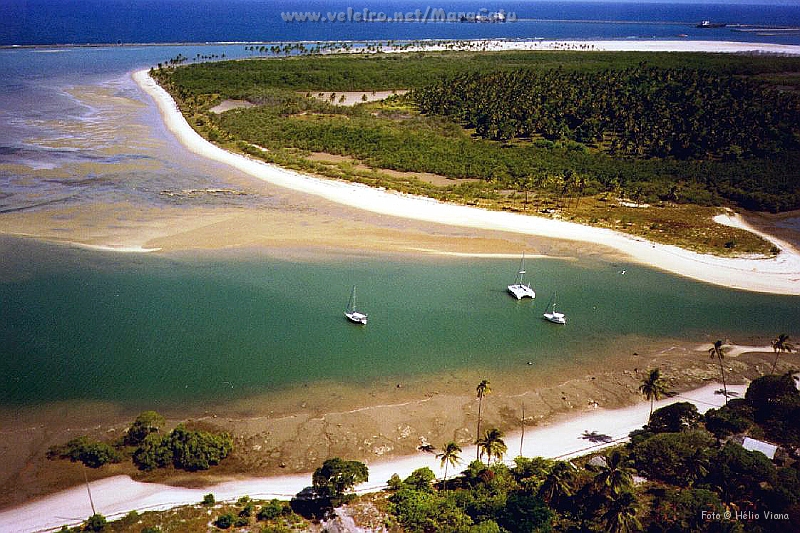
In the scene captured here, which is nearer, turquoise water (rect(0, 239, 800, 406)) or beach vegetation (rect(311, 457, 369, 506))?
beach vegetation (rect(311, 457, 369, 506))

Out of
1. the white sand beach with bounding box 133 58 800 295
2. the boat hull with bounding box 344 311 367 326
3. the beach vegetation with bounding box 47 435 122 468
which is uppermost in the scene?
the white sand beach with bounding box 133 58 800 295

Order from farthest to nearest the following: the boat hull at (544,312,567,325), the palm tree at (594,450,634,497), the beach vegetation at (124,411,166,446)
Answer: the boat hull at (544,312,567,325) < the beach vegetation at (124,411,166,446) < the palm tree at (594,450,634,497)

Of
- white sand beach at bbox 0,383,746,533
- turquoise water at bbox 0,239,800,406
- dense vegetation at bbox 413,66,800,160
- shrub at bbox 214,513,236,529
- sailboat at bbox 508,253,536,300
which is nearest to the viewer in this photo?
shrub at bbox 214,513,236,529

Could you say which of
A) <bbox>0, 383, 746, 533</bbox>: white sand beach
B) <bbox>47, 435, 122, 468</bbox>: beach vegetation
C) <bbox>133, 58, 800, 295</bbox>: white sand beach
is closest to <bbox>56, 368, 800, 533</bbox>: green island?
<bbox>0, 383, 746, 533</bbox>: white sand beach

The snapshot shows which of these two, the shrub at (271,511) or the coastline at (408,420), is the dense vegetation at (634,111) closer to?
the coastline at (408,420)

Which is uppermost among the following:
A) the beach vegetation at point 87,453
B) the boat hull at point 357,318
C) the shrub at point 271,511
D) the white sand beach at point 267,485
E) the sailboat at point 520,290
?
the sailboat at point 520,290

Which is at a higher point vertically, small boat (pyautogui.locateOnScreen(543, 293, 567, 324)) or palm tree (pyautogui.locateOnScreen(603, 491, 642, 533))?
small boat (pyautogui.locateOnScreen(543, 293, 567, 324))

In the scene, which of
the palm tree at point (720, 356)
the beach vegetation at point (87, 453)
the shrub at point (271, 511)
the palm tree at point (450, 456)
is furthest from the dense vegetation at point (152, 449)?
the palm tree at point (720, 356)

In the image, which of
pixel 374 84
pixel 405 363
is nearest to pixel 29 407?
pixel 405 363

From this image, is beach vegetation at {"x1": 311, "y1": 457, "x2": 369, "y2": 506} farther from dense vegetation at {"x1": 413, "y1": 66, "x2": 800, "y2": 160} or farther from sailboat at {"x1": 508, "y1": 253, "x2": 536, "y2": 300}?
dense vegetation at {"x1": 413, "y1": 66, "x2": 800, "y2": 160}
